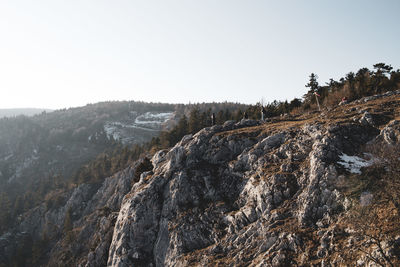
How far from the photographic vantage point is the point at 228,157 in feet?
147

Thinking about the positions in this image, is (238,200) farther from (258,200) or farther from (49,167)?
(49,167)

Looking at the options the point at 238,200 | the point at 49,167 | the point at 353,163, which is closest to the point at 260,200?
the point at 238,200

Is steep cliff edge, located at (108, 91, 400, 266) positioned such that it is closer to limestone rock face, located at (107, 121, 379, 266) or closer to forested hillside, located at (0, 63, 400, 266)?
limestone rock face, located at (107, 121, 379, 266)

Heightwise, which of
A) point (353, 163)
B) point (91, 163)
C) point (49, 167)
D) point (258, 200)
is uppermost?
point (353, 163)

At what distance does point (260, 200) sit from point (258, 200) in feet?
1.24

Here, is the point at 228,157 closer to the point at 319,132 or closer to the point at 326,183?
the point at 319,132

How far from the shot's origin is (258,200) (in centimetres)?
3331

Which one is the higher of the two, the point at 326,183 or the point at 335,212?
the point at 326,183

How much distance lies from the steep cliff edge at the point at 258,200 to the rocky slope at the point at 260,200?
0.41 ft

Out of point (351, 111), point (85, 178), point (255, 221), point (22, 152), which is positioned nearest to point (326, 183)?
point (255, 221)

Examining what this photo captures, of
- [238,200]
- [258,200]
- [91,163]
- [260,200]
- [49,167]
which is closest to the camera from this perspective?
[260,200]

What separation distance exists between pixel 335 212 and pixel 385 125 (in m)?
17.9

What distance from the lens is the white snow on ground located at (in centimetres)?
2951

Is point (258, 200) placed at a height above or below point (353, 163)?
below
